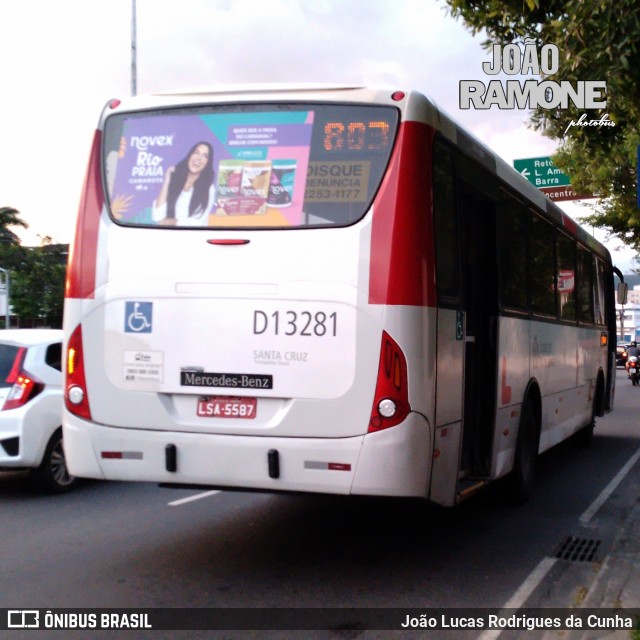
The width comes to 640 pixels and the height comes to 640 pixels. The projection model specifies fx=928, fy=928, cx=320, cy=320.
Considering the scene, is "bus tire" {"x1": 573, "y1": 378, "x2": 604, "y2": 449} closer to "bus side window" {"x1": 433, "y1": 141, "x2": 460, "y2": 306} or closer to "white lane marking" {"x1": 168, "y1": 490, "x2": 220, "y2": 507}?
"white lane marking" {"x1": 168, "y1": 490, "x2": 220, "y2": 507}

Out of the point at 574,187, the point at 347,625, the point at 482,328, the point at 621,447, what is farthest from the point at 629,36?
the point at 574,187

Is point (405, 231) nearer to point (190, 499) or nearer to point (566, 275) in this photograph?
point (190, 499)

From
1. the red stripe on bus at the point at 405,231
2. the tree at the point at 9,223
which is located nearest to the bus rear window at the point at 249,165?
the red stripe on bus at the point at 405,231

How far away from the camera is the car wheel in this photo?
922cm

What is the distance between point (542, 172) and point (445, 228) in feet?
73.5

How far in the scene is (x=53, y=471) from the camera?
30.7 ft

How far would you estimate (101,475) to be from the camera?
247 inches

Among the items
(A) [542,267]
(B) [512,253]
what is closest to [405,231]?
(B) [512,253]

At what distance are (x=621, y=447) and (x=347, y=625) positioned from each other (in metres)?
9.97

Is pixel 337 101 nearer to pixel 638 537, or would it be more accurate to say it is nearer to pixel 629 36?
pixel 629 36

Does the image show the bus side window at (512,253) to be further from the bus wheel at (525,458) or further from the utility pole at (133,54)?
the utility pole at (133,54)

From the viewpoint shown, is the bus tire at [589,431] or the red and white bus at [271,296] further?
the bus tire at [589,431]

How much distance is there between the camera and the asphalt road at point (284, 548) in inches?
234

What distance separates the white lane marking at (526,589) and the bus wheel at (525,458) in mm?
1944
